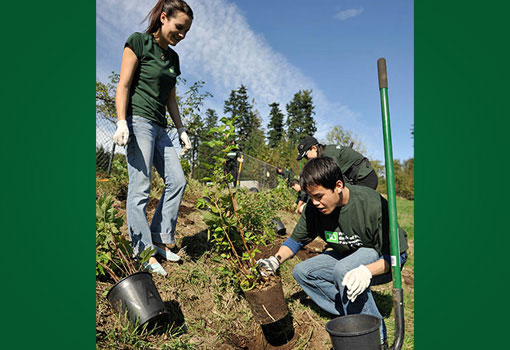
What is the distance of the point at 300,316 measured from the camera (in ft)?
7.91

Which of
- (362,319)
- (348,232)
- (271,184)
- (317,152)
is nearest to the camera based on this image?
(362,319)

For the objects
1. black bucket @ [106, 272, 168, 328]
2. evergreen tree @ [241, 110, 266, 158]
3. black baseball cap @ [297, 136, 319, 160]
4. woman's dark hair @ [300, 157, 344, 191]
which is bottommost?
black bucket @ [106, 272, 168, 328]

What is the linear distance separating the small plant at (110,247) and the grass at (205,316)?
194 millimetres

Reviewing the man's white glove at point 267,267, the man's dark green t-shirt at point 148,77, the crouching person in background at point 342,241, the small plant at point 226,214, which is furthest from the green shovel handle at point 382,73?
the man's dark green t-shirt at point 148,77

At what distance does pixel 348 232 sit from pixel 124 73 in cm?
190

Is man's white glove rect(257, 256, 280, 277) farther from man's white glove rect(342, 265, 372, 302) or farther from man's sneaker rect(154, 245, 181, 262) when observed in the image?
man's sneaker rect(154, 245, 181, 262)

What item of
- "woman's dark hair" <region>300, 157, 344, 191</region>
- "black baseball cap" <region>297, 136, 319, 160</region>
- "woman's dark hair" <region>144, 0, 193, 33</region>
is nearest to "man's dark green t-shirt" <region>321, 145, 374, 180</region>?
"black baseball cap" <region>297, 136, 319, 160</region>

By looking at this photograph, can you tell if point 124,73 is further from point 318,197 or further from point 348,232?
point 348,232

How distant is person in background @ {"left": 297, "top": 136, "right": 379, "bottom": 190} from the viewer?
3.74 m

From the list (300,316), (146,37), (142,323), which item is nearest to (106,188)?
(146,37)

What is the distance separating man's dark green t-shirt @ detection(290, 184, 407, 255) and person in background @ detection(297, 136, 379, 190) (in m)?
1.60

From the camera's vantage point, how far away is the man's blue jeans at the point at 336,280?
1.98 meters

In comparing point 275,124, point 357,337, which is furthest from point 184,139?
point 275,124

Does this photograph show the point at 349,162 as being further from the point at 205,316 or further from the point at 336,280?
the point at 205,316
